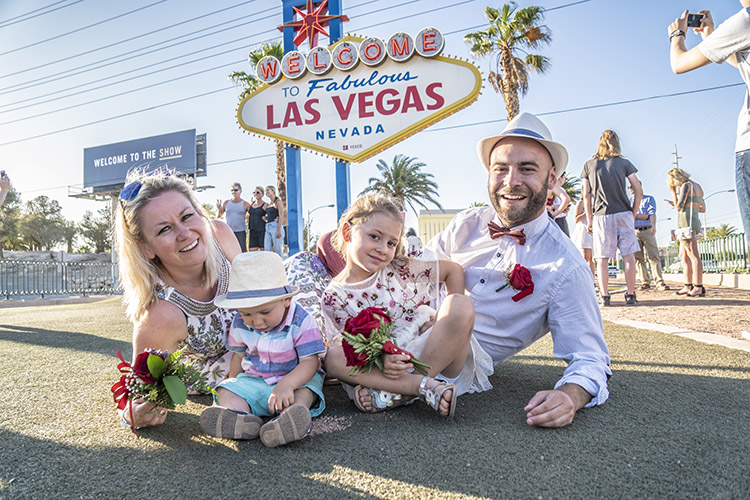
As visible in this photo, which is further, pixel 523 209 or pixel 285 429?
pixel 523 209

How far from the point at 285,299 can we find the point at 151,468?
2.79 feet

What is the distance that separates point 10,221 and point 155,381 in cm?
5527

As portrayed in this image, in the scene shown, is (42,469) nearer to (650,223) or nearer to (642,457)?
(642,457)

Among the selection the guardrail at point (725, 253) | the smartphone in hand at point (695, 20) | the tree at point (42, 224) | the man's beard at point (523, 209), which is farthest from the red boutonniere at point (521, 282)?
the tree at point (42, 224)

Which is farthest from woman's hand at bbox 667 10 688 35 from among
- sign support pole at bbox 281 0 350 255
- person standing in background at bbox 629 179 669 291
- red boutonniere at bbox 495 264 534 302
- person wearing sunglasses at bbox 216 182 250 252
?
person wearing sunglasses at bbox 216 182 250 252

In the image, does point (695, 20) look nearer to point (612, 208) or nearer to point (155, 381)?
point (612, 208)

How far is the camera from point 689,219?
6.56m

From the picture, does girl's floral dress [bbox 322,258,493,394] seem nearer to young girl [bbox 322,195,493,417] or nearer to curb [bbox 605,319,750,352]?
young girl [bbox 322,195,493,417]

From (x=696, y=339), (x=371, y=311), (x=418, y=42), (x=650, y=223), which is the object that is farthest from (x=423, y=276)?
(x=650, y=223)

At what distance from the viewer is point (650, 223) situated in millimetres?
7977

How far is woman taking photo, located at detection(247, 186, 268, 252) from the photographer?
10.2 meters

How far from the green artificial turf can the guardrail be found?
9.65m

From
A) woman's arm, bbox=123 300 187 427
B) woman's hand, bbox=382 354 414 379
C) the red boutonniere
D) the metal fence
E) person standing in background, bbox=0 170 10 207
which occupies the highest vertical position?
person standing in background, bbox=0 170 10 207

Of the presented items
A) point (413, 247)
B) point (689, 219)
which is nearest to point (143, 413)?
point (413, 247)
